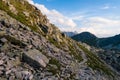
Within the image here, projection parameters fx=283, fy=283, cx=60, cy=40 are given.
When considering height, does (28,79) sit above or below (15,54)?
below

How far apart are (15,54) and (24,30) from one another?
70.4ft

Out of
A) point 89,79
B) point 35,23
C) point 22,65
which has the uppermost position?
point 35,23

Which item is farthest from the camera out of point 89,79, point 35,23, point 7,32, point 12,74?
point 35,23

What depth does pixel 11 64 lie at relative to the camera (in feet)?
158

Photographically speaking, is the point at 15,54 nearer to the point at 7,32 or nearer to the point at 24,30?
the point at 7,32

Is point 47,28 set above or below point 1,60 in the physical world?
above

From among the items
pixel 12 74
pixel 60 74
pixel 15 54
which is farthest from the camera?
pixel 60 74

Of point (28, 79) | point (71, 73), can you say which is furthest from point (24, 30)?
point (28, 79)

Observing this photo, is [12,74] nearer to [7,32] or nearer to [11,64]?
[11,64]

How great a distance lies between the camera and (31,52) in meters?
54.2

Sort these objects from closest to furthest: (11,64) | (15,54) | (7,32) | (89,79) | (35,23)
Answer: (11,64) → (15,54) → (7,32) → (89,79) → (35,23)

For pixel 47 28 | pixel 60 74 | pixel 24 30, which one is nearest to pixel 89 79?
pixel 60 74

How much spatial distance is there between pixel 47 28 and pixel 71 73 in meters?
41.2

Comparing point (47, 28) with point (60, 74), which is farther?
point (47, 28)
